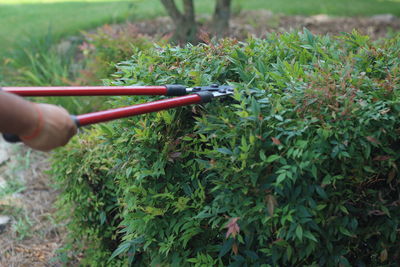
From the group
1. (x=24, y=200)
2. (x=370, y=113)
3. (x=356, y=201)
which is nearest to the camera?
(x=370, y=113)

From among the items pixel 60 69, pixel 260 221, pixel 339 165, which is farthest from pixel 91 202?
pixel 60 69

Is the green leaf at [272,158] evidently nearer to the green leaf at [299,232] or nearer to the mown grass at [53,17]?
the green leaf at [299,232]

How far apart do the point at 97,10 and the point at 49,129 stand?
7451mm

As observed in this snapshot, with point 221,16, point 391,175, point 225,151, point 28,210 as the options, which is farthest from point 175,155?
point 221,16

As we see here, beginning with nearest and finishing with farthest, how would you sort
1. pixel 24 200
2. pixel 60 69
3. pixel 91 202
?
pixel 91 202 < pixel 24 200 < pixel 60 69

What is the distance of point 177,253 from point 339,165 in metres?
0.94

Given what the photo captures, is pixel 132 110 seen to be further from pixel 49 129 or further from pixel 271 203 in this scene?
pixel 271 203

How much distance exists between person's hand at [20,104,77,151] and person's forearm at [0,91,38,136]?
0.7 inches

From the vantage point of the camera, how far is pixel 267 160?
77.6 inches

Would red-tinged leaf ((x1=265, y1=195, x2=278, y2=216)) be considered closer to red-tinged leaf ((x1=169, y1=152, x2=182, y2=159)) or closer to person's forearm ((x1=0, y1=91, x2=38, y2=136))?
red-tinged leaf ((x1=169, y1=152, x2=182, y2=159))

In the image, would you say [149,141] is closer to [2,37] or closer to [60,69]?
[60,69]

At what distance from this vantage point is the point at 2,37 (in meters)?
7.10

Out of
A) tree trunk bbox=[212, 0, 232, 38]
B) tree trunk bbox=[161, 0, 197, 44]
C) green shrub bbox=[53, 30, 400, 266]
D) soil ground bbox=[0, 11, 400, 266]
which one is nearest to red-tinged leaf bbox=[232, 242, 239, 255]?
green shrub bbox=[53, 30, 400, 266]

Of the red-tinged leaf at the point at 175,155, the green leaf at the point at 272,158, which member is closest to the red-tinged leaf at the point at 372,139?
the green leaf at the point at 272,158
